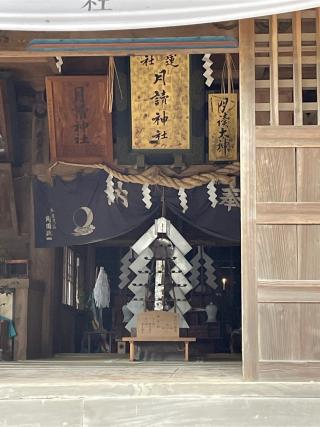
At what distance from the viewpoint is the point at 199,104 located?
8.90 m

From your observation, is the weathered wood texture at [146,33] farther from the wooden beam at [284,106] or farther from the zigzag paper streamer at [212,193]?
the zigzag paper streamer at [212,193]

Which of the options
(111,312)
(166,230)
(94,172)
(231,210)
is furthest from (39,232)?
(111,312)

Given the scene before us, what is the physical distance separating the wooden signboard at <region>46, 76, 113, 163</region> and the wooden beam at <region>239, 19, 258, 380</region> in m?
3.62

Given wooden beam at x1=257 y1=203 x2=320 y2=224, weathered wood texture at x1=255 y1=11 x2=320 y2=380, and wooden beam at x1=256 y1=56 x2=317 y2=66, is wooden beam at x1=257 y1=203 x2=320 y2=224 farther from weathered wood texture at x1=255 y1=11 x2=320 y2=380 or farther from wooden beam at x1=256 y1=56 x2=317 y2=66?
wooden beam at x1=256 y1=56 x2=317 y2=66

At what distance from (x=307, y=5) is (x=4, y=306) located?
6180mm

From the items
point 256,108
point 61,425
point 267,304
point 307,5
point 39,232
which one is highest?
point 307,5

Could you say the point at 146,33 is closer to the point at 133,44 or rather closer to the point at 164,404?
the point at 133,44

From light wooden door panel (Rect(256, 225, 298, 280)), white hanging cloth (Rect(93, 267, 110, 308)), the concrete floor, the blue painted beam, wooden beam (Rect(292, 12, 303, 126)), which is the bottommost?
the concrete floor

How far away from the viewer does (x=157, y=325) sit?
9.33m

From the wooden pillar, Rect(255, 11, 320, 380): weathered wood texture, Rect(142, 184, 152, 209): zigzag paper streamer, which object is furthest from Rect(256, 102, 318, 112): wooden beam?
the wooden pillar

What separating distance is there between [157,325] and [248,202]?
14.4 feet

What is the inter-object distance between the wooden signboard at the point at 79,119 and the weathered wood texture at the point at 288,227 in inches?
150

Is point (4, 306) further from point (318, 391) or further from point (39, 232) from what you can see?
point (318, 391)

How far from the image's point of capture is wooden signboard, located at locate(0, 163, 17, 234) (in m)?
9.86
